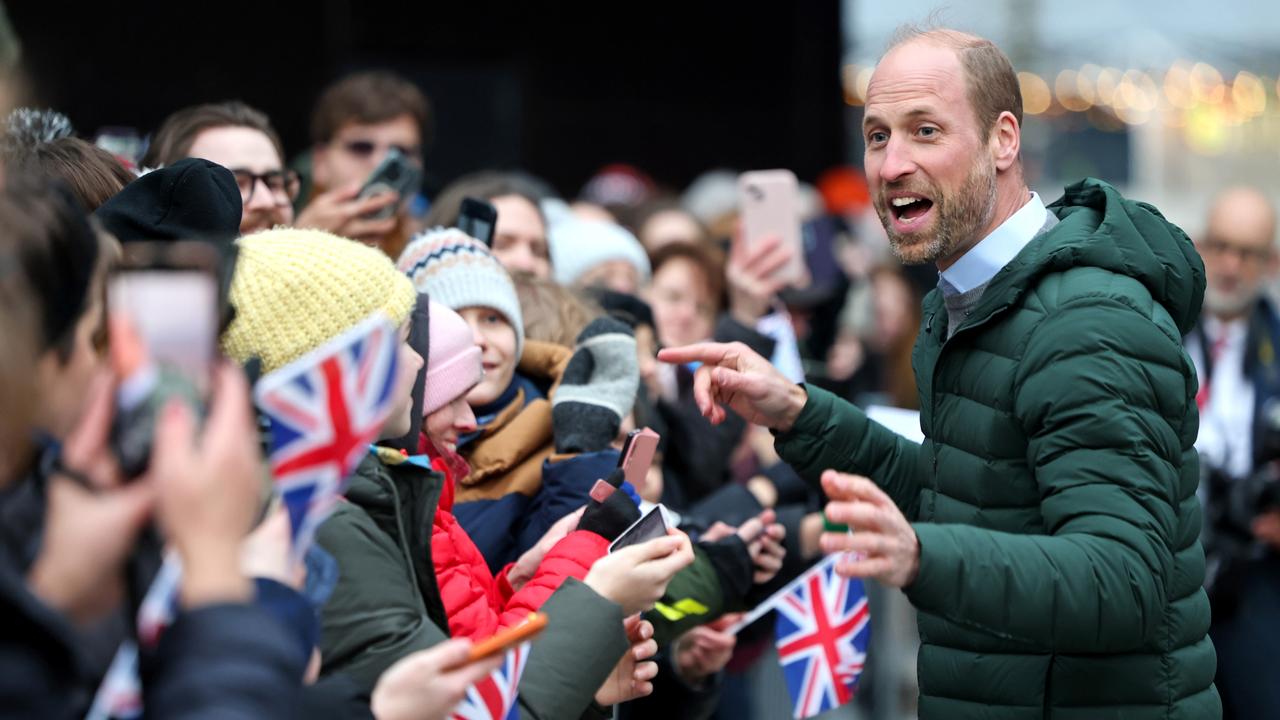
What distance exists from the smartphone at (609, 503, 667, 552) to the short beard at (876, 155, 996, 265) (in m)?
0.69

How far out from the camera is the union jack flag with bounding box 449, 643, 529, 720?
2.35 m

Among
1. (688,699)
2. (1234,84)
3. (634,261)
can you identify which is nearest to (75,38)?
(634,261)

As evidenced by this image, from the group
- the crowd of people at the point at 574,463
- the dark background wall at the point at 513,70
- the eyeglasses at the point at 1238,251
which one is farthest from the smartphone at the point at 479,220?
the eyeglasses at the point at 1238,251

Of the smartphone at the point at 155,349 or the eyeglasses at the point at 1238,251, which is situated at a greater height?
the smartphone at the point at 155,349

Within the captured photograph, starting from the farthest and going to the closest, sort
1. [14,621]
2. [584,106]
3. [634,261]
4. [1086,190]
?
[584,106] < [634,261] < [1086,190] < [14,621]

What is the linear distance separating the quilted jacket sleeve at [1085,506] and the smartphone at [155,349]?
Result: 111cm

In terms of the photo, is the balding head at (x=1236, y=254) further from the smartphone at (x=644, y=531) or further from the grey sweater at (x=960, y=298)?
the smartphone at (x=644, y=531)

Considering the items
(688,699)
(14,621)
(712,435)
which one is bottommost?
(688,699)

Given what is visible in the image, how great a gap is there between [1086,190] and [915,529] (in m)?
1.10

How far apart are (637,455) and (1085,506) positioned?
95cm

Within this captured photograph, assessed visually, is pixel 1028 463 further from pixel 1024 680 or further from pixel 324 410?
pixel 324 410

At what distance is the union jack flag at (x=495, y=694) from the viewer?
2.35 meters

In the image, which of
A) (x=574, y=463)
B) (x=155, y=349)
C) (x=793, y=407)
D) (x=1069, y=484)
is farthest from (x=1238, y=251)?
(x=155, y=349)

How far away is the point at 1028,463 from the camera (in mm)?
2861
